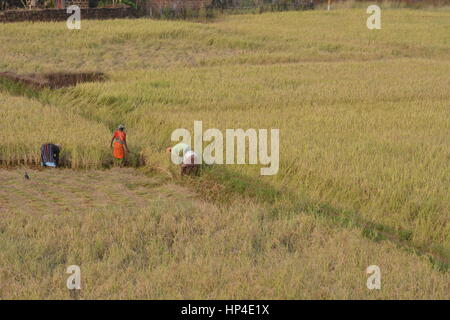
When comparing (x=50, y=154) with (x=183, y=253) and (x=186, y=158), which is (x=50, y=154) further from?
(x=183, y=253)

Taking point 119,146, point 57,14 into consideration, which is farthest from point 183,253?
point 57,14

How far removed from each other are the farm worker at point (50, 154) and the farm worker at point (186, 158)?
3.84 feet

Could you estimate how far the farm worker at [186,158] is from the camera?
Answer: 6.79m

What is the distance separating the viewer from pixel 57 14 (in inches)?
813

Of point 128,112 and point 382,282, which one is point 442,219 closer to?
point 382,282

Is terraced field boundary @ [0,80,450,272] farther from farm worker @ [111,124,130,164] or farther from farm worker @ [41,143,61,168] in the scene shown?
farm worker @ [41,143,61,168]

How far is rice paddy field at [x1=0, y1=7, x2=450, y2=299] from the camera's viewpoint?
4.30 m

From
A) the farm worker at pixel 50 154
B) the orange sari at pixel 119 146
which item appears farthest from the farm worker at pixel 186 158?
the farm worker at pixel 50 154

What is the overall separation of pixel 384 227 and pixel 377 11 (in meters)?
21.9

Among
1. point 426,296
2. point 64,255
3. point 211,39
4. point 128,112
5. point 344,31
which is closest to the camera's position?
point 426,296

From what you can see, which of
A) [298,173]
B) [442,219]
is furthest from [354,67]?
[442,219]

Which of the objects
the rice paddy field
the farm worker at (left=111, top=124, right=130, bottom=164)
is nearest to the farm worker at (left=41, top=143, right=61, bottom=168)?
the rice paddy field

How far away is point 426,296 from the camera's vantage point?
157 inches

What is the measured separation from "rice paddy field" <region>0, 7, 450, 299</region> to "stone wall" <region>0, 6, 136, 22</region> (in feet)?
→ 23.2
